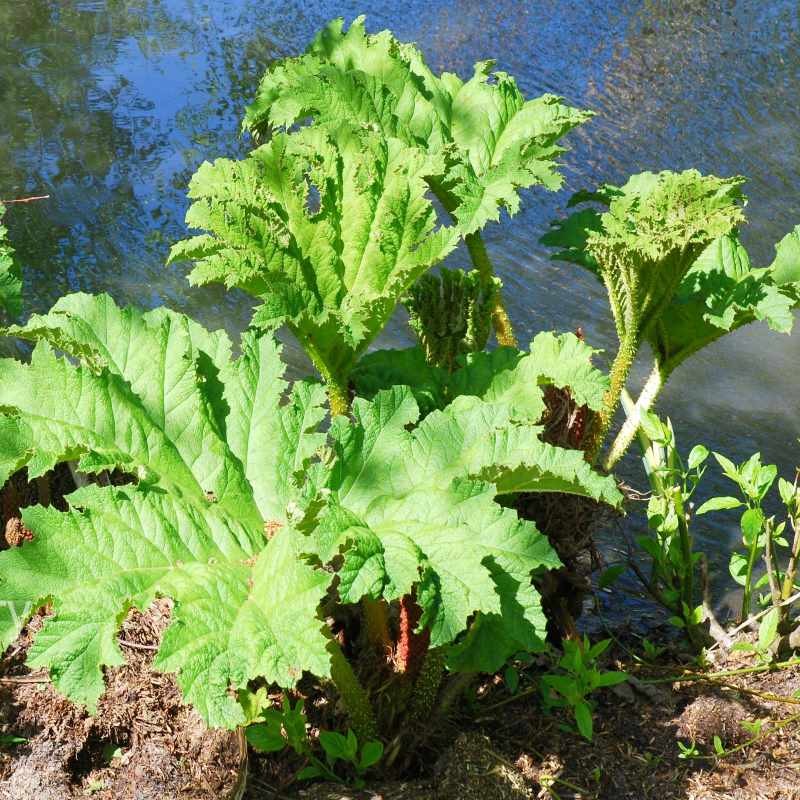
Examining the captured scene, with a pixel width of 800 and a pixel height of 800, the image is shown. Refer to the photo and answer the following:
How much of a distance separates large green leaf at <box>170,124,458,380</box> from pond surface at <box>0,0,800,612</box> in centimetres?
174

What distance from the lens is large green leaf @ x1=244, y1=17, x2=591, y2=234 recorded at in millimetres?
3090

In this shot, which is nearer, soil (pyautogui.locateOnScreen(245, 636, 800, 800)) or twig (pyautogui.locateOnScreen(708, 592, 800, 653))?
soil (pyautogui.locateOnScreen(245, 636, 800, 800))

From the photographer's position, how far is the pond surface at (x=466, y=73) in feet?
15.8

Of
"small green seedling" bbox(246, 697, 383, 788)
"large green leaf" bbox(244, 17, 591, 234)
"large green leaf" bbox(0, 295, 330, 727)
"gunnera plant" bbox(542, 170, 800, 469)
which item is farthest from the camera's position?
"large green leaf" bbox(244, 17, 591, 234)

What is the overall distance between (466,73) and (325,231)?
4.37 m

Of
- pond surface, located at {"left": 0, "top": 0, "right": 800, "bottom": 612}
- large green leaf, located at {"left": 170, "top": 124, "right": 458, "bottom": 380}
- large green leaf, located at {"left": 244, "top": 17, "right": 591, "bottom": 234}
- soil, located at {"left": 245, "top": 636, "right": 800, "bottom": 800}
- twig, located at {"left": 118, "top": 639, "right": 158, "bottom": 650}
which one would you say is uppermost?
large green leaf, located at {"left": 244, "top": 17, "right": 591, "bottom": 234}

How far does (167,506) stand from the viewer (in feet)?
7.39

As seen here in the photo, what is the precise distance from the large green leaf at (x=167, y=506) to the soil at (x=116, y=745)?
52 cm

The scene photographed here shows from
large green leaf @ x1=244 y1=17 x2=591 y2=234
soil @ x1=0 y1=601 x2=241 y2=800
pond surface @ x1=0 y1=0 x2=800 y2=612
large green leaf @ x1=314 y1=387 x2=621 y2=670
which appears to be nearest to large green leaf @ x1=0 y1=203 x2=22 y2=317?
large green leaf @ x1=244 y1=17 x2=591 y2=234

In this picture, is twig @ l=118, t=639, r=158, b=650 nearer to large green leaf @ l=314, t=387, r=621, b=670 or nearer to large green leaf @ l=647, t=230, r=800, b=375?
large green leaf @ l=314, t=387, r=621, b=670

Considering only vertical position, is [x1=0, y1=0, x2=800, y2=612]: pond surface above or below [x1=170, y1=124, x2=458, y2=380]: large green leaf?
Result: below

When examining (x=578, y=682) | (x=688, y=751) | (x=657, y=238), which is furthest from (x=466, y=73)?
(x=688, y=751)

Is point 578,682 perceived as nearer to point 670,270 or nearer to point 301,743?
point 301,743

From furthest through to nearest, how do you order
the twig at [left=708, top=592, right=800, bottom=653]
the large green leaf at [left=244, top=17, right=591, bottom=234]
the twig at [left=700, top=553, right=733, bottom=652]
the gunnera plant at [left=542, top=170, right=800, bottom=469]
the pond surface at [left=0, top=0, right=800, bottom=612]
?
the pond surface at [left=0, top=0, right=800, bottom=612], the twig at [left=700, top=553, right=733, bottom=652], the large green leaf at [left=244, top=17, right=591, bottom=234], the twig at [left=708, top=592, right=800, bottom=653], the gunnera plant at [left=542, top=170, right=800, bottom=469]
